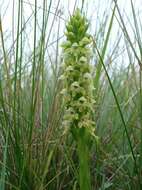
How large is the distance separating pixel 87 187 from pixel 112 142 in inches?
25.6

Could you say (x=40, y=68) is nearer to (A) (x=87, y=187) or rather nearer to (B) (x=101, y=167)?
(B) (x=101, y=167)

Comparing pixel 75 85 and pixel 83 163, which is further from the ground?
pixel 75 85

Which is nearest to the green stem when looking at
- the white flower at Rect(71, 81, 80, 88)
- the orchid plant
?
the orchid plant

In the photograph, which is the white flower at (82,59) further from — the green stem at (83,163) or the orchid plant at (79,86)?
the green stem at (83,163)

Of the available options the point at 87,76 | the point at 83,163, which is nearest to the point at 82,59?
the point at 87,76

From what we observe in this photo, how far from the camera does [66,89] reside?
86cm

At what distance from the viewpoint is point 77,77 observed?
857mm

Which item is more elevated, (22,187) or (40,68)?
(40,68)

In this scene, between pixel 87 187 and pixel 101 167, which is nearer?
pixel 87 187

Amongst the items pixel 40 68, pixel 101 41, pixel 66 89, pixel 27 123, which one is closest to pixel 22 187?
pixel 27 123

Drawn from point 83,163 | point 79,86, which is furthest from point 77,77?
point 83,163

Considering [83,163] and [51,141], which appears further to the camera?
[51,141]

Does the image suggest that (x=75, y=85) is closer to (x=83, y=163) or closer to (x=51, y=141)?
(x=83, y=163)

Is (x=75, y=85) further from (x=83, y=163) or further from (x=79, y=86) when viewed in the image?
(x=83, y=163)
